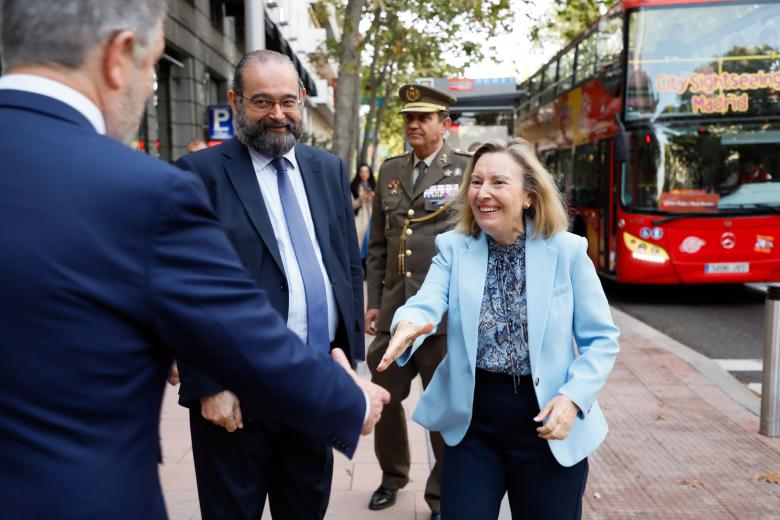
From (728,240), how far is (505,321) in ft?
30.1

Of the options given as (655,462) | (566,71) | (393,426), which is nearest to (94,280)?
(393,426)

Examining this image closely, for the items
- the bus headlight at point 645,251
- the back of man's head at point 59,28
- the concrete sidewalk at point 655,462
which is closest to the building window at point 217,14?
the bus headlight at point 645,251

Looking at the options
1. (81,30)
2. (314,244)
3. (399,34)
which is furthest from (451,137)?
(81,30)

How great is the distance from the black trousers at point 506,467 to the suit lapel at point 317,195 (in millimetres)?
727

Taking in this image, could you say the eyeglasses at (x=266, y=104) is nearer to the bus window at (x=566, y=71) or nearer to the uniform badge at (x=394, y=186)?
the uniform badge at (x=394, y=186)

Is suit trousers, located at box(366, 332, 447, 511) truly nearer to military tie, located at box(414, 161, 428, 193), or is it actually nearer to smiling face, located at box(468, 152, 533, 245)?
military tie, located at box(414, 161, 428, 193)

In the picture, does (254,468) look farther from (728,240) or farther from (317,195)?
(728,240)

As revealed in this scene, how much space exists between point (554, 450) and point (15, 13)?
195cm

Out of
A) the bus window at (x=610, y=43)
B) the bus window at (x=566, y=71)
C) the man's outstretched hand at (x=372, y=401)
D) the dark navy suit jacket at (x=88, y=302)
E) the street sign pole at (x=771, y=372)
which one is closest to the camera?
the dark navy suit jacket at (x=88, y=302)

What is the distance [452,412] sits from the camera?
269 centimetres

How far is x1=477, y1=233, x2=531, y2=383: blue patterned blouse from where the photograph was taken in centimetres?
267

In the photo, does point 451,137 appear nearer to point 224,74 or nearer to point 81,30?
point 224,74

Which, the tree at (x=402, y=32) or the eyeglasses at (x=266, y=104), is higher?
the tree at (x=402, y=32)

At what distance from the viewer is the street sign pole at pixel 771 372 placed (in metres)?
5.41
